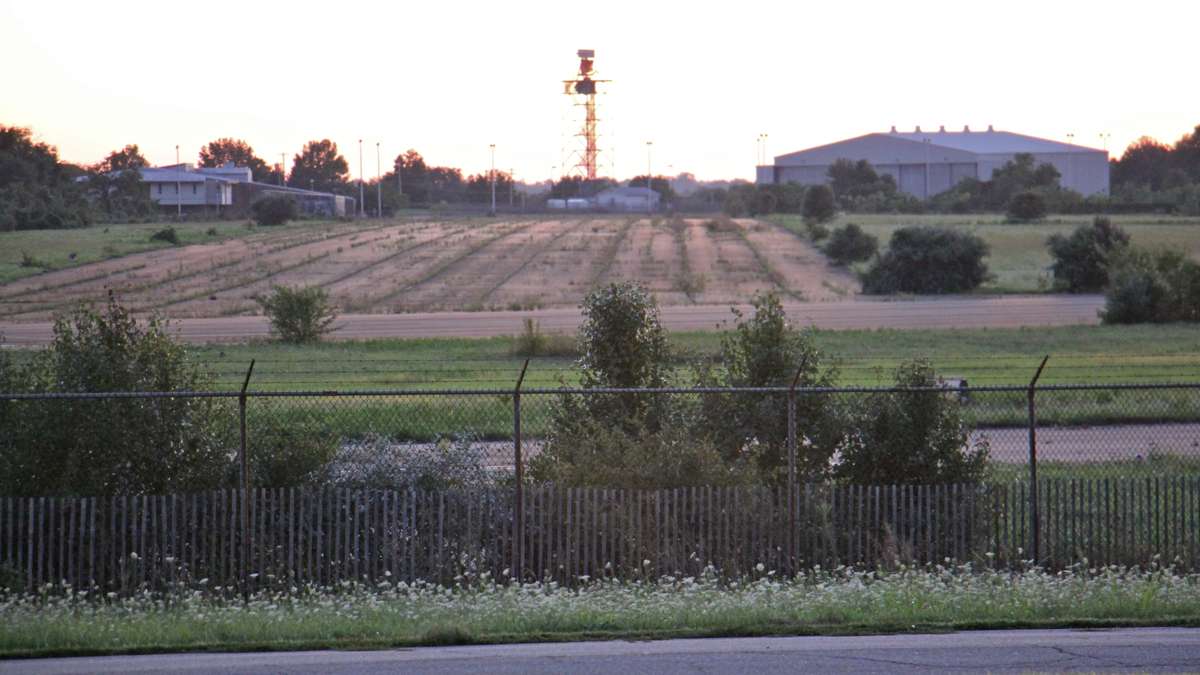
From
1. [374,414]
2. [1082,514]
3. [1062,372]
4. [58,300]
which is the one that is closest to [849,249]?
[58,300]

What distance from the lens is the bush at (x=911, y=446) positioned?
16469 mm

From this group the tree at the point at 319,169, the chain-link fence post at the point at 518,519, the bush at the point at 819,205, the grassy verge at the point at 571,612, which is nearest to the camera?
the grassy verge at the point at 571,612

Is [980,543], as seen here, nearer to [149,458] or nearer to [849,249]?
[149,458]

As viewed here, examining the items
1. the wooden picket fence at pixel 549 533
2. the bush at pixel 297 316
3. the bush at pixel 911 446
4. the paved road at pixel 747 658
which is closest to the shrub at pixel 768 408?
the bush at pixel 911 446

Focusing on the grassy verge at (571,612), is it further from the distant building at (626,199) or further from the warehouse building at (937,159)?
the distant building at (626,199)

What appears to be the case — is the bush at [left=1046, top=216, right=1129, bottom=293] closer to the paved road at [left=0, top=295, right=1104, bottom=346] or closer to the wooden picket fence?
the paved road at [left=0, top=295, right=1104, bottom=346]

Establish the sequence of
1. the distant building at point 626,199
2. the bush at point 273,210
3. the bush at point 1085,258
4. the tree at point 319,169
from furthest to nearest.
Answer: the distant building at point 626,199
the tree at point 319,169
the bush at point 273,210
the bush at point 1085,258

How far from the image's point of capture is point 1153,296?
163 ft

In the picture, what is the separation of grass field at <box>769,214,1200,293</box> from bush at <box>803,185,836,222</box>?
49.1 inches

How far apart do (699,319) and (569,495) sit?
1530 inches

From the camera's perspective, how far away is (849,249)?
275ft

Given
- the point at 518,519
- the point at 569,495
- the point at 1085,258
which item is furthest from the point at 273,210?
the point at 569,495

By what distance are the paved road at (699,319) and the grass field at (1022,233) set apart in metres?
8.18

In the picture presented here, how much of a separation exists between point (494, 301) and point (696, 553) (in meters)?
48.9
